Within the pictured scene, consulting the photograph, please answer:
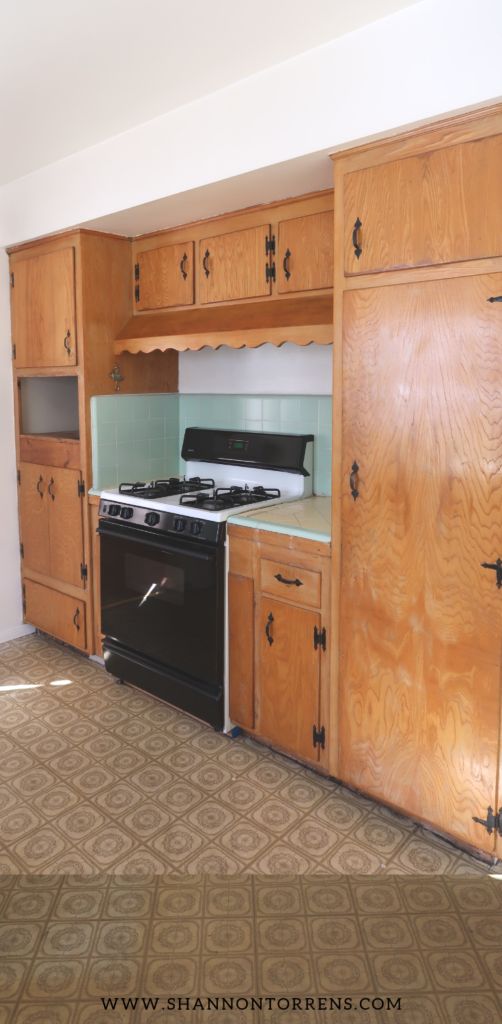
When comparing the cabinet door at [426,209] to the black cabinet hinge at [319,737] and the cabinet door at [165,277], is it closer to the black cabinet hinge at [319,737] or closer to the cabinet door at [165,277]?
the cabinet door at [165,277]

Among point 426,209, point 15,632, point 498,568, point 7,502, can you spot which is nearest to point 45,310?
point 7,502

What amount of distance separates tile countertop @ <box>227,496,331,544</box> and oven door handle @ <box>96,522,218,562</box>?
Answer: 0.59 ft

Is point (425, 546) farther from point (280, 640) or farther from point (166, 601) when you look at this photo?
point (166, 601)

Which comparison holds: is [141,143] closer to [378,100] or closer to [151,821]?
[378,100]

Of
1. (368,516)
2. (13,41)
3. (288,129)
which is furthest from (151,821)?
(13,41)

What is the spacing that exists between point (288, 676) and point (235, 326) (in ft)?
4.88

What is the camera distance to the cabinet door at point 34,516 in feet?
13.0

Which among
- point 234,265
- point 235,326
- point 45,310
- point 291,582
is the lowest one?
point 291,582

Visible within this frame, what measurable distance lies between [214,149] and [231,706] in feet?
7.38

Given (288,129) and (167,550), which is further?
(167,550)

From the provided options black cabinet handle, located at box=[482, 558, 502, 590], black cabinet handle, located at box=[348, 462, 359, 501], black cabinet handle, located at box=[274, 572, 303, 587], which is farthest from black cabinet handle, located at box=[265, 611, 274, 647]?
black cabinet handle, located at box=[482, 558, 502, 590]

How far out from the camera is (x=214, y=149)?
2.62m

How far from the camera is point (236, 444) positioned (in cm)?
354

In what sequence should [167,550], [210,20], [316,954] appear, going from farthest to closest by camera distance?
[167,550], [210,20], [316,954]
